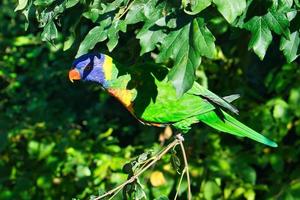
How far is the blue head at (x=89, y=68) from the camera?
150 cm

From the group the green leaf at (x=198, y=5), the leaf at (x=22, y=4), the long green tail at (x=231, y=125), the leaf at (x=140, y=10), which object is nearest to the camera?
the green leaf at (x=198, y=5)

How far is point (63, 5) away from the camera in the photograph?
4.64 ft

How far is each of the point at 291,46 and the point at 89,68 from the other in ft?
1.59

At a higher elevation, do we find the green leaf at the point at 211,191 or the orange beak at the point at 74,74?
the orange beak at the point at 74,74

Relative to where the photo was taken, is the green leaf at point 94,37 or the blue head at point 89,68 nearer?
the green leaf at point 94,37

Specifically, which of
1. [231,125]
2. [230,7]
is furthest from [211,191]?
[230,7]

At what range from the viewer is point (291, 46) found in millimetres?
1468

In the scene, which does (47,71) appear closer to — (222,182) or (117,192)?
(222,182)

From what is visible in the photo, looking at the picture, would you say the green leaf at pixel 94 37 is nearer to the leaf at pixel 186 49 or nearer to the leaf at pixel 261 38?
the leaf at pixel 186 49

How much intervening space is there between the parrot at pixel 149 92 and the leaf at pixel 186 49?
0.70ft

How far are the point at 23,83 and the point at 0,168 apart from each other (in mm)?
565

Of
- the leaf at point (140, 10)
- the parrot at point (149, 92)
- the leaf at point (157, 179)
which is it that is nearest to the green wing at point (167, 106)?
the parrot at point (149, 92)

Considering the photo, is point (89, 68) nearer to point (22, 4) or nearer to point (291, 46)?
point (22, 4)

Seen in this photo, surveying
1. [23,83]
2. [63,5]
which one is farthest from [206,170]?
[63,5]
